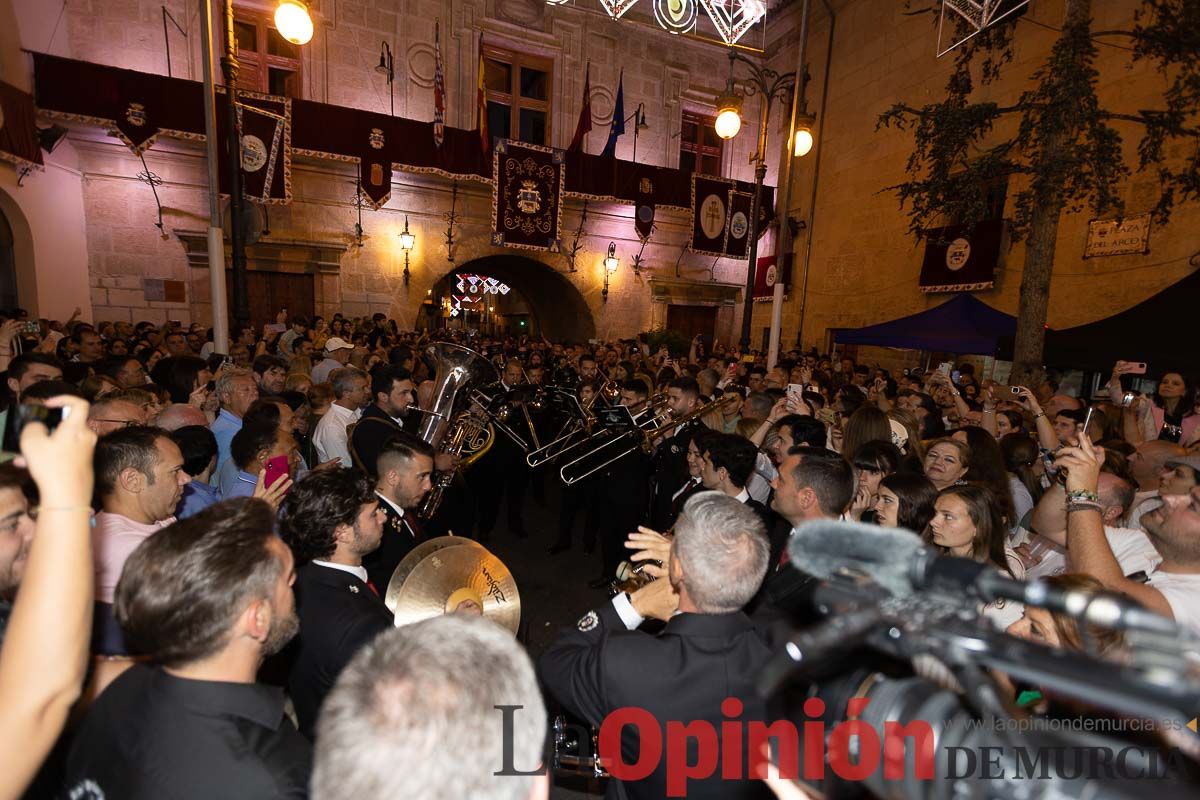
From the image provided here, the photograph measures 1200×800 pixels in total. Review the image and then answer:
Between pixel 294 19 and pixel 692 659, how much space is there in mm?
9565

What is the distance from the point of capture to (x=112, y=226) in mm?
11969

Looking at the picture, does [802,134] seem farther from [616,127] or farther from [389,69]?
[389,69]

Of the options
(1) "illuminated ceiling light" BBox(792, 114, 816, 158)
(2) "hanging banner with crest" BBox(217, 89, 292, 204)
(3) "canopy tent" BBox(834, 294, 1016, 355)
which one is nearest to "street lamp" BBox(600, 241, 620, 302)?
(1) "illuminated ceiling light" BBox(792, 114, 816, 158)

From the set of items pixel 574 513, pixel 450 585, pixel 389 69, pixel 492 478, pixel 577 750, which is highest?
pixel 389 69

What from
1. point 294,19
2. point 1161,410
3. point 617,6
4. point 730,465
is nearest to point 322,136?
point 294,19

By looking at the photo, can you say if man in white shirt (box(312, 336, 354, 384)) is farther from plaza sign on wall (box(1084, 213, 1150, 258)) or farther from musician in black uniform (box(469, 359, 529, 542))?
plaza sign on wall (box(1084, 213, 1150, 258))

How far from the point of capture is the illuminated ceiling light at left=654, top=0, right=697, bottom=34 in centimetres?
1595

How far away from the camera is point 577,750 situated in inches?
95.1

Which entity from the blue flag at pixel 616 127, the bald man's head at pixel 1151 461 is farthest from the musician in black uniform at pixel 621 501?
the blue flag at pixel 616 127

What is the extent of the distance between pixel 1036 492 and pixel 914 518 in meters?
Answer: 2.10

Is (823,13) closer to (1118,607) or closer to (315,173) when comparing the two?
(315,173)

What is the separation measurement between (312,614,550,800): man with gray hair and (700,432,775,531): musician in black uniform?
2760 mm

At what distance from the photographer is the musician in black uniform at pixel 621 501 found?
512 centimetres

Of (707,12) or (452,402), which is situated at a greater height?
(707,12)
